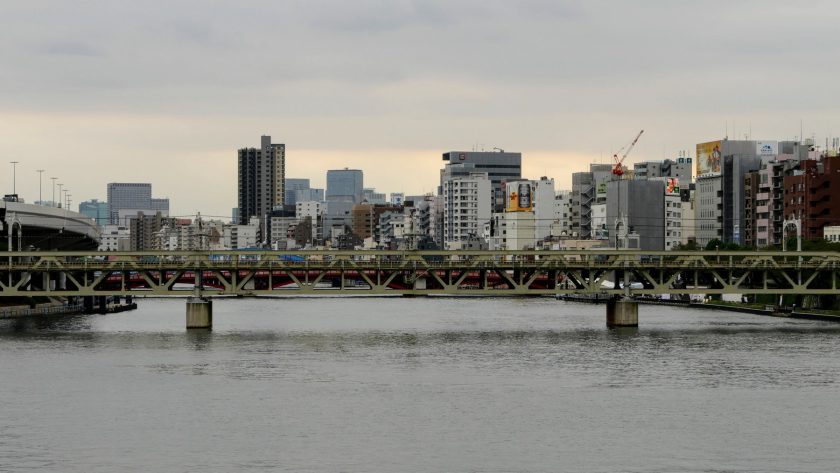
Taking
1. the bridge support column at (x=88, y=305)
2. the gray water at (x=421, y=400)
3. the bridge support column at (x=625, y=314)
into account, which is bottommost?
the gray water at (x=421, y=400)

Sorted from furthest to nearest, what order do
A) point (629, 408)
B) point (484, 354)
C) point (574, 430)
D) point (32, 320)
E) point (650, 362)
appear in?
point (32, 320)
point (484, 354)
point (650, 362)
point (629, 408)
point (574, 430)

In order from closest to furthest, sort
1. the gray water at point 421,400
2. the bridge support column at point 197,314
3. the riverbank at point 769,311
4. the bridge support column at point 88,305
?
the gray water at point 421,400 → the bridge support column at point 197,314 → the riverbank at point 769,311 → the bridge support column at point 88,305

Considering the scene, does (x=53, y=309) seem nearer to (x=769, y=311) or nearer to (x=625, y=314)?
(x=625, y=314)

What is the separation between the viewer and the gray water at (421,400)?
63.7 meters

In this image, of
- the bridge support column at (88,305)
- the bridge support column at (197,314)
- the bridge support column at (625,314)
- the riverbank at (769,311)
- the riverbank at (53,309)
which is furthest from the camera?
the bridge support column at (88,305)

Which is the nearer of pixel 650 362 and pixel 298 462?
pixel 298 462

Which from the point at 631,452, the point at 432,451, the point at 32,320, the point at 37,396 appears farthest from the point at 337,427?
the point at 32,320

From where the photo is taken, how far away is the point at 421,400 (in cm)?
8088

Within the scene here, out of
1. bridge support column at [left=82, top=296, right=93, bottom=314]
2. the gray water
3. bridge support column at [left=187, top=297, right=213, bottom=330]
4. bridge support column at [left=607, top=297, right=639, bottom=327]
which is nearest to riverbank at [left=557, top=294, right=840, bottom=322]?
the gray water

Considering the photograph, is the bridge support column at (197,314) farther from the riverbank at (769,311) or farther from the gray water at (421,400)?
the riverbank at (769,311)

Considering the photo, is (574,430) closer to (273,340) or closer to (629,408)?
(629,408)

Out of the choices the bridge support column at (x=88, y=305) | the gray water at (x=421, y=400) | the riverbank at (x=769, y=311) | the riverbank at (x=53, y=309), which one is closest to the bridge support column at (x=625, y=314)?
the gray water at (x=421, y=400)

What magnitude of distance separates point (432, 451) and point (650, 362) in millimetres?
39125

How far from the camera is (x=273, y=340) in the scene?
12244cm
